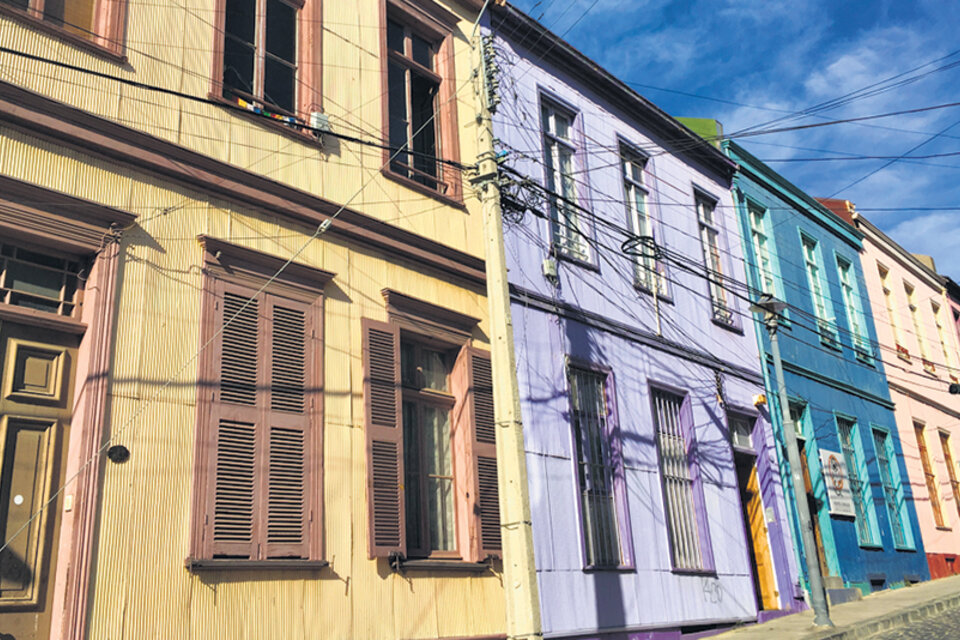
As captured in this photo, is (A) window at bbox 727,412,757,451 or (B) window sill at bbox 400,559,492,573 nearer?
(B) window sill at bbox 400,559,492,573

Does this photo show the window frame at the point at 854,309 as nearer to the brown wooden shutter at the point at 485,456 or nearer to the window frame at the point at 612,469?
the window frame at the point at 612,469

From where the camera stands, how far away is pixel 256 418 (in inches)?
307

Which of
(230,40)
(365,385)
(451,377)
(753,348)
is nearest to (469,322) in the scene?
(451,377)

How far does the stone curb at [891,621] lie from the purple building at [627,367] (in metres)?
1.81

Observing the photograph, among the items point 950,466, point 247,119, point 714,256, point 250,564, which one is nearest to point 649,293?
point 714,256

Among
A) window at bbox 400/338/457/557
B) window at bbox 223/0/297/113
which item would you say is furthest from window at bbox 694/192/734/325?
window at bbox 223/0/297/113

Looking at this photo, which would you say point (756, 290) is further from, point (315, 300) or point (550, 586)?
point (315, 300)

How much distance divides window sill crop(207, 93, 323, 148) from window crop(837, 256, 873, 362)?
14742 millimetres

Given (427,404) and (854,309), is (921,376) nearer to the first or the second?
(854,309)

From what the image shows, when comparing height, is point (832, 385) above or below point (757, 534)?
above

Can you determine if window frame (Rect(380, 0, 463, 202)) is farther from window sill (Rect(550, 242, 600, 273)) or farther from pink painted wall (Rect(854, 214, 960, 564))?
pink painted wall (Rect(854, 214, 960, 564))

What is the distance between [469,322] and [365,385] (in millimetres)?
1887

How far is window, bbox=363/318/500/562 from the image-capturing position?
8.66m

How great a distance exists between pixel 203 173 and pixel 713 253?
10791 mm
